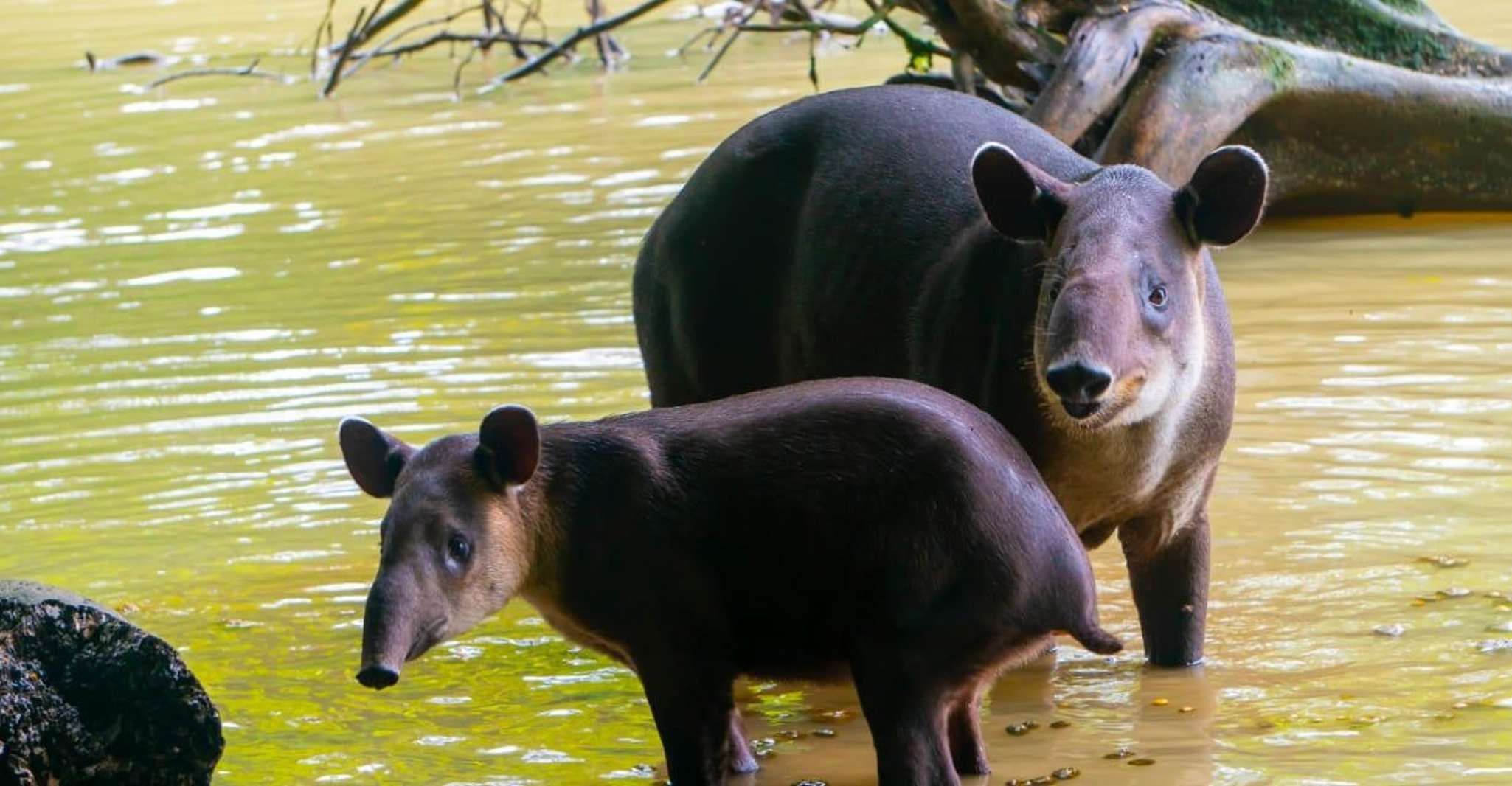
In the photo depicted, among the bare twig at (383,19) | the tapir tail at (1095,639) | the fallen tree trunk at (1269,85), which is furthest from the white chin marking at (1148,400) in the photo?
the bare twig at (383,19)

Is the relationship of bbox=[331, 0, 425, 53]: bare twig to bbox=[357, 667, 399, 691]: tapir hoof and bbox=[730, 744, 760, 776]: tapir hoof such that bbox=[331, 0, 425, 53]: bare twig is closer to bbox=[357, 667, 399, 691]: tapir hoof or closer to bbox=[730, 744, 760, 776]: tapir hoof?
bbox=[730, 744, 760, 776]: tapir hoof

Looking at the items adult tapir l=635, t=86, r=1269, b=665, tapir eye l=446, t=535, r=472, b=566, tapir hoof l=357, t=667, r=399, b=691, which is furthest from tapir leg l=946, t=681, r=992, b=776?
tapir hoof l=357, t=667, r=399, b=691

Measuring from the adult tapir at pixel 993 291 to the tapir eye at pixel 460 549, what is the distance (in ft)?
4.35

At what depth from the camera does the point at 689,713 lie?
5.13 m

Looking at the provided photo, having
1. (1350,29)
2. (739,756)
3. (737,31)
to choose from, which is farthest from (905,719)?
(737,31)

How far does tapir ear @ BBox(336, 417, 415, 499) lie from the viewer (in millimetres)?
5410

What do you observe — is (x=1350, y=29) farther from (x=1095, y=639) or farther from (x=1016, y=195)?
(x=1095, y=639)

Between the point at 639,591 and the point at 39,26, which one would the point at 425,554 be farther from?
the point at 39,26

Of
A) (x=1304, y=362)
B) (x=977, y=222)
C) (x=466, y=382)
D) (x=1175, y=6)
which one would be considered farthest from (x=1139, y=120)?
(x=977, y=222)

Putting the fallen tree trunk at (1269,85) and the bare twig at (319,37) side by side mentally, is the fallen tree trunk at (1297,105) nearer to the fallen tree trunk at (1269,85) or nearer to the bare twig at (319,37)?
the fallen tree trunk at (1269,85)

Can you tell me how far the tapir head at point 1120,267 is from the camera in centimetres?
516

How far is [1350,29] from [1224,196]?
23.3ft

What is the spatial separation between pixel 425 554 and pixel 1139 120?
637 centimetres

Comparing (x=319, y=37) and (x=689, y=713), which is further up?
(x=689, y=713)
